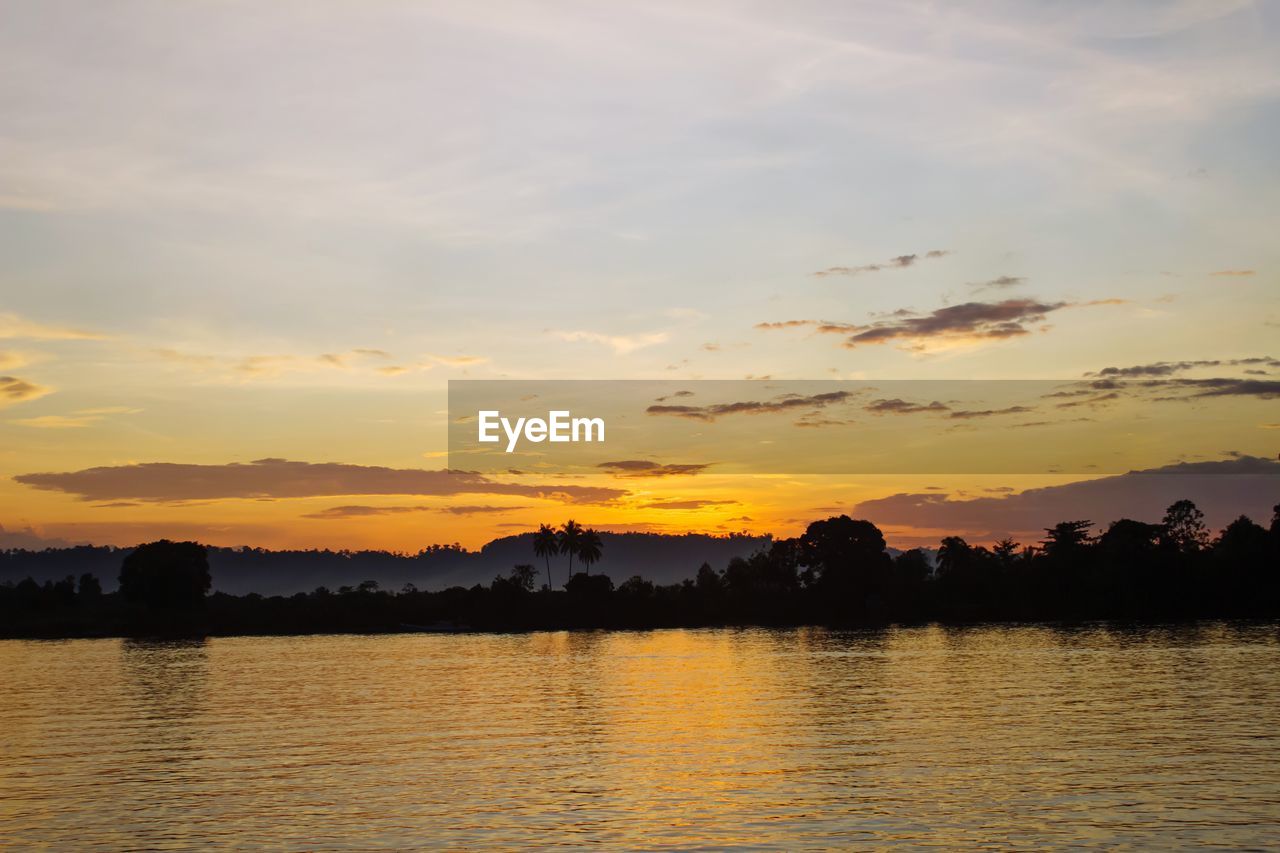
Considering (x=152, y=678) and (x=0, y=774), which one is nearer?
(x=0, y=774)

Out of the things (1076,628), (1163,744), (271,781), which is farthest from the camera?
(1076,628)

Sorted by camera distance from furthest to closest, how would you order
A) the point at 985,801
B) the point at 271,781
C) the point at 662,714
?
the point at 662,714, the point at 271,781, the point at 985,801

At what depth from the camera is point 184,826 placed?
43.8 meters

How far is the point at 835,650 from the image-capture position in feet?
484

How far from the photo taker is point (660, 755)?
6044 cm

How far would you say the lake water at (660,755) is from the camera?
4200 centimetres

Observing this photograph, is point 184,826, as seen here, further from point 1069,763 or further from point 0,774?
point 1069,763

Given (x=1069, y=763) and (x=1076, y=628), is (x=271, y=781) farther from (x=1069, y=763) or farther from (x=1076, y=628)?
(x=1076, y=628)

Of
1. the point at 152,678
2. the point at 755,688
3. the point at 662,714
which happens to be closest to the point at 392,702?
the point at 662,714

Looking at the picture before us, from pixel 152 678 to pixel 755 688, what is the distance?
213ft

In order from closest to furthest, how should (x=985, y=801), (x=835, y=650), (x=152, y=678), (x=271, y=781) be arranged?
(x=985, y=801)
(x=271, y=781)
(x=152, y=678)
(x=835, y=650)

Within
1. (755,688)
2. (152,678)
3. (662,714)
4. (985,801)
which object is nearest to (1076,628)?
(755,688)

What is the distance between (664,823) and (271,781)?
871 inches

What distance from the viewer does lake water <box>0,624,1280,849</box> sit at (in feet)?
138
